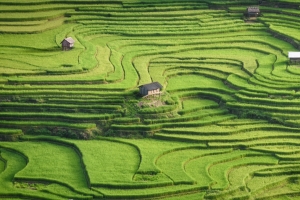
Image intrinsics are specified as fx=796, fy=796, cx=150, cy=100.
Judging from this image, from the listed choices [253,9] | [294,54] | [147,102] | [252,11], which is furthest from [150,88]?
[253,9]

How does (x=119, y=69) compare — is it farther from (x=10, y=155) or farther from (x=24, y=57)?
(x=10, y=155)

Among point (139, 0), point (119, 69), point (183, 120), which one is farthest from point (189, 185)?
point (139, 0)

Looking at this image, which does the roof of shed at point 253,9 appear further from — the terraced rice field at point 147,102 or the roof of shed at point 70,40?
the roof of shed at point 70,40

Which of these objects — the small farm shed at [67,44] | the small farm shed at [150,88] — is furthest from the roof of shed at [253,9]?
the small farm shed at [150,88]

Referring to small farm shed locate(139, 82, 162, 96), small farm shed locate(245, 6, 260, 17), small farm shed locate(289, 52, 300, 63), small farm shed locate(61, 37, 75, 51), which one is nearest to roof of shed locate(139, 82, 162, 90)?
small farm shed locate(139, 82, 162, 96)

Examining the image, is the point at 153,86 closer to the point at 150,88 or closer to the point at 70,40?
the point at 150,88

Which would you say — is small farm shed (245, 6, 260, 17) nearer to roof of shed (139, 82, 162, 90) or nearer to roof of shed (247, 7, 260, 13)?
roof of shed (247, 7, 260, 13)
